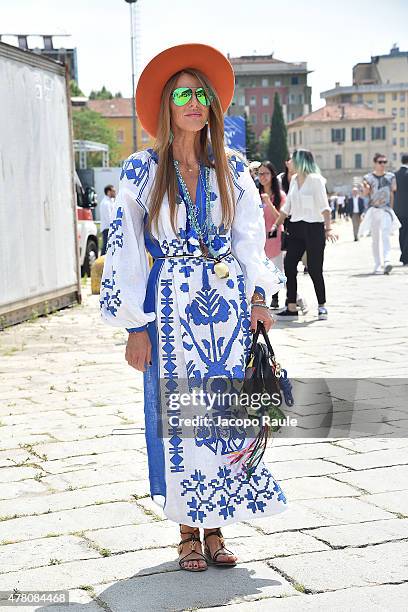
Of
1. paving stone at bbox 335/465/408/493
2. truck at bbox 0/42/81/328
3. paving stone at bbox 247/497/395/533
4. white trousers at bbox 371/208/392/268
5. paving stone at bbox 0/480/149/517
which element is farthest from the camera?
white trousers at bbox 371/208/392/268

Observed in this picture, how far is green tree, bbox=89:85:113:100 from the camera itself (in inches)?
6673

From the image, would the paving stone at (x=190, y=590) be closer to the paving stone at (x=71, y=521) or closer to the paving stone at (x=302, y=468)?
the paving stone at (x=71, y=521)

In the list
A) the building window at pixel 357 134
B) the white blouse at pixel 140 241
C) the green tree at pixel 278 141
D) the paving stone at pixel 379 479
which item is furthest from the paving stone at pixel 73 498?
the building window at pixel 357 134

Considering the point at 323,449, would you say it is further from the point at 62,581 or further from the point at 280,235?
the point at 280,235

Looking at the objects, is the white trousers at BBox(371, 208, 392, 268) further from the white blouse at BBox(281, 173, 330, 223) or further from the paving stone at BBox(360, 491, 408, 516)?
the paving stone at BBox(360, 491, 408, 516)

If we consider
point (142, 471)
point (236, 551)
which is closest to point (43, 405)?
point (142, 471)

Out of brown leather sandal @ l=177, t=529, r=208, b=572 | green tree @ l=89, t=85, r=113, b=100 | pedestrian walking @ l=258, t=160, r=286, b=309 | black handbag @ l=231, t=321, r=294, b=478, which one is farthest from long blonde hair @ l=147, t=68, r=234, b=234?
green tree @ l=89, t=85, r=113, b=100

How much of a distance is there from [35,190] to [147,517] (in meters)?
8.24

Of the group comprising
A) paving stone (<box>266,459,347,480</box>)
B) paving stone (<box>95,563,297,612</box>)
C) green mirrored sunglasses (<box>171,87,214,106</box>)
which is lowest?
paving stone (<box>266,459,347,480</box>)

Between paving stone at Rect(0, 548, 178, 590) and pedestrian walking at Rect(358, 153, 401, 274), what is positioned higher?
pedestrian walking at Rect(358, 153, 401, 274)

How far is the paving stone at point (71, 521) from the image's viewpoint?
4.47 metres

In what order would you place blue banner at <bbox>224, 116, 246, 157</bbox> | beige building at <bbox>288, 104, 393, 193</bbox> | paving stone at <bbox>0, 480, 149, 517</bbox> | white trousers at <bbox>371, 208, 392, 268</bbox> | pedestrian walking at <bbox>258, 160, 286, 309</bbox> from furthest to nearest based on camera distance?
beige building at <bbox>288, 104, 393, 193</bbox> < white trousers at <bbox>371, 208, 392, 268</bbox> < blue banner at <bbox>224, 116, 246, 157</bbox> < pedestrian walking at <bbox>258, 160, 286, 309</bbox> < paving stone at <bbox>0, 480, 149, 517</bbox>

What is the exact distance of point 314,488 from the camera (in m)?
5.00

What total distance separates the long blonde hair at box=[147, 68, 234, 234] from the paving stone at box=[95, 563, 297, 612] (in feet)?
4.06
